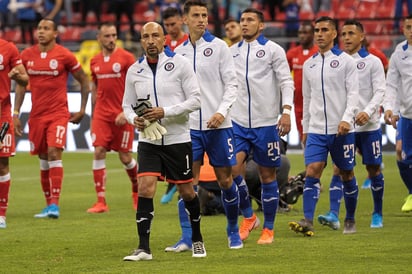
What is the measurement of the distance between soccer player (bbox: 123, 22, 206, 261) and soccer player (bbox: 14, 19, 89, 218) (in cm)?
439

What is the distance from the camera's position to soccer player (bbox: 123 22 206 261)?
10.3 meters

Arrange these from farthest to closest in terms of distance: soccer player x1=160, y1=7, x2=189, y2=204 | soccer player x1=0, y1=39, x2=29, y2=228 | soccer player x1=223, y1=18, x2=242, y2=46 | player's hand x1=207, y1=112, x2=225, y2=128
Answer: soccer player x1=223, y1=18, x2=242, y2=46
soccer player x1=160, y1=7, x2=189, y2=204
soccer player x1=0, y1=39, x2=29, y2=228
player's hand x1=207, y1=112, x2=225, y2=128

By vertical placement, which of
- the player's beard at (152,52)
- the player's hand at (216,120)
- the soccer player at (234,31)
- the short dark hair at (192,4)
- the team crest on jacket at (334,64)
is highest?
the short dark hair at (192,4)

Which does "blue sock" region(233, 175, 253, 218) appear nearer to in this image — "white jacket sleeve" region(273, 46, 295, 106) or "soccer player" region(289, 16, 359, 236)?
"soccer player" region(289, 16, 359, 236)

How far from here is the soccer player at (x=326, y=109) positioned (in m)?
12.2

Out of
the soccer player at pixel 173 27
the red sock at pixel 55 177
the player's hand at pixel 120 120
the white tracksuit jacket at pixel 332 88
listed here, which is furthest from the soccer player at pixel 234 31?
the white tracksuit jacket at pixel 332 88

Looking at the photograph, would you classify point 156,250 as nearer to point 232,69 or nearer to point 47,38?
point 232,69

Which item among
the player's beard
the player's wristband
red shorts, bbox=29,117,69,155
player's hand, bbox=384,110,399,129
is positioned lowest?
red shorts, bbox=29,117,69,155

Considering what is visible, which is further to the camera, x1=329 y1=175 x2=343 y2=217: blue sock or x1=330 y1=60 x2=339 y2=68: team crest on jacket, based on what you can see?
x1=329 y1=175 x2=343 y2=217: blue sock

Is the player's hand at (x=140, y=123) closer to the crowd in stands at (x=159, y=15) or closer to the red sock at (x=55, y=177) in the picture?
the red sock at (x=55, y=177)

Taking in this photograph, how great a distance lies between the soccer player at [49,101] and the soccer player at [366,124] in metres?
3.66

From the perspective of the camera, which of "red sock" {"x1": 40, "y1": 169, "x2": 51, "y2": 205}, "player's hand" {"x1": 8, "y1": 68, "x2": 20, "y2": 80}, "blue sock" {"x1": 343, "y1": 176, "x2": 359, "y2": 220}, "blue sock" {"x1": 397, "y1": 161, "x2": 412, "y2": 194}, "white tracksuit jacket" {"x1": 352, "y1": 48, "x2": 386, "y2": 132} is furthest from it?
"red sock" {"x1": 40, "y1": 169, "x2": 51, "y2": 205}

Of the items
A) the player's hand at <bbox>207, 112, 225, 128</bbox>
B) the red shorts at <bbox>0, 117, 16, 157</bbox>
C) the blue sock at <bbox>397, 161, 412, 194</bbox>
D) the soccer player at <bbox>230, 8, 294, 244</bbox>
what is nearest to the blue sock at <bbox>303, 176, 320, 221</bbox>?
the soccer player at <bbox>230, 8, 294, 244</bbox>

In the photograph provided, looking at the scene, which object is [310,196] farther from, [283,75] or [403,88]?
[403,88]
